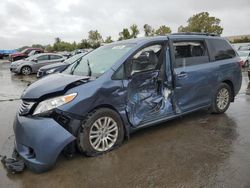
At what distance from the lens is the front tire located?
3912mm

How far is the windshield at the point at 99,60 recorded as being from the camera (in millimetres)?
4547

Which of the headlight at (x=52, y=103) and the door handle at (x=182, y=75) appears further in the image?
the door handle at (x=182, y=75)

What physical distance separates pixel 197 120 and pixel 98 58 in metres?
2.55

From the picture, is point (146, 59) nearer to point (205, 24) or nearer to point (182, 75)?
point (182, 75)

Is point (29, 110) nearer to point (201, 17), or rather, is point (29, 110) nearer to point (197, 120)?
point (197, 120)

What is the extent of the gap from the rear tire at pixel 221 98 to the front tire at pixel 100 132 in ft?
8.96

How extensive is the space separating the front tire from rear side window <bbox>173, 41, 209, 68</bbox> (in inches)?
68.7

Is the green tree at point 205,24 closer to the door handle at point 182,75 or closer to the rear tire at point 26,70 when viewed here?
the rear tire at point 26,70

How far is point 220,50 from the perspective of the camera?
6.12 m

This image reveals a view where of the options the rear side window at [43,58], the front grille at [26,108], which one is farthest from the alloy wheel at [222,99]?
the rear side window at [43,58]

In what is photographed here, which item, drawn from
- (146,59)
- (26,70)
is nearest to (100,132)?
(146,59)

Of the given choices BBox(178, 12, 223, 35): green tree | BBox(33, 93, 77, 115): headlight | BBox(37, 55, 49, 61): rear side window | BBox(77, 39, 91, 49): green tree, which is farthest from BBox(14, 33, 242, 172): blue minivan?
BBox(77, 39, 91, 49): green tree

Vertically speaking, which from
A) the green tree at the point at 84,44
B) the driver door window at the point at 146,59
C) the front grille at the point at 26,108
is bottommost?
the front grille at the point at 26,108

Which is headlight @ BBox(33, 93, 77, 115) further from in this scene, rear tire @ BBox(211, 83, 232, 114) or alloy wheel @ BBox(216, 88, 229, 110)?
alloy wheel @ BBox(216, 88, 229, 110)
